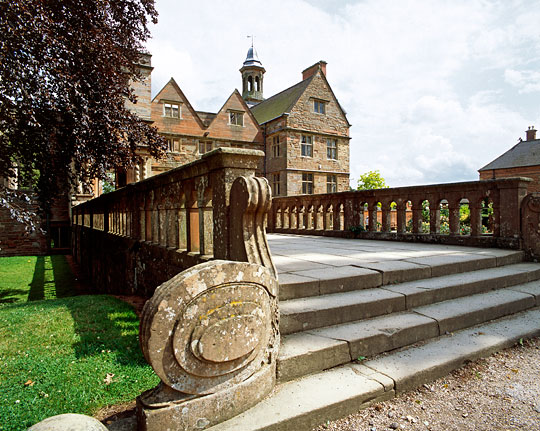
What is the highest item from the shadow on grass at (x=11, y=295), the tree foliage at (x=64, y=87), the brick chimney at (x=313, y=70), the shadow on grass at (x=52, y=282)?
the brick chimney at (x=313, y=70)

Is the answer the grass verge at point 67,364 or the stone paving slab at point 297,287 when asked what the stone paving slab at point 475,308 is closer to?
the stone paving slab at point 297,287

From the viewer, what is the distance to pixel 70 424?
1.50 metres

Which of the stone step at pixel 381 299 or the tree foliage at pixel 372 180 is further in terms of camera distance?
the tree foliage at pixel 372 180

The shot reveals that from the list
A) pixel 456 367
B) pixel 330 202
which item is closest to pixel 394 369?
pixel 456 367

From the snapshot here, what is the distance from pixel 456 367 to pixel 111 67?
7.42 meters

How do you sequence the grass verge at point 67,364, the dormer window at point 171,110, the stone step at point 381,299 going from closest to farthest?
the grass verge at point 67,364 < the stone step at point 381,299 < the dormer window at point 171,110

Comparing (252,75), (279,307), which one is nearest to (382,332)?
(279,307)

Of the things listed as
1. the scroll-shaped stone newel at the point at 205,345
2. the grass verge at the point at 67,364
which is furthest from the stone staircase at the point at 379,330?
the grass verge at the point at 67,364

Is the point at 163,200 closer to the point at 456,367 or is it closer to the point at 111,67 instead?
the point at 456,367

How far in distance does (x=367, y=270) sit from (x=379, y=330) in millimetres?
1010

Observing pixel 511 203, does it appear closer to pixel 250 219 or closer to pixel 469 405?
pixel 469 405

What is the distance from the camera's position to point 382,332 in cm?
262

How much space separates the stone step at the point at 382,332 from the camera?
2266 millimetres

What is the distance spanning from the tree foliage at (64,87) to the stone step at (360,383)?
6004mm
